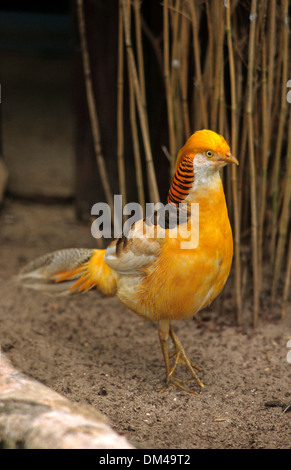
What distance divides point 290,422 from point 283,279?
115cm

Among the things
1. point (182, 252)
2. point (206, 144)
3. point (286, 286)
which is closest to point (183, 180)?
point (206, 144)

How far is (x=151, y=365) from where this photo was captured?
8.50 ft

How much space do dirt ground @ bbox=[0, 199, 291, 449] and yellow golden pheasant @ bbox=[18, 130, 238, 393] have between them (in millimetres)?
168

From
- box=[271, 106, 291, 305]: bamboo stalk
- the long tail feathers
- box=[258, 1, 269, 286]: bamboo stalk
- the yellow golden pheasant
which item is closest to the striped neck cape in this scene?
the yellow golden pheasant

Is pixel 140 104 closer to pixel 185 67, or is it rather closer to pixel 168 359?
pixel 185 67

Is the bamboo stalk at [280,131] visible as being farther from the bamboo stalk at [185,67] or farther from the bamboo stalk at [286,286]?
the bamboo stalk at [185,67]

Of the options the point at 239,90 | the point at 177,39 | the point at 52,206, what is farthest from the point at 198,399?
the point at 52,206

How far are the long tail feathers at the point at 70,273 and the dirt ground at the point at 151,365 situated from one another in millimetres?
302

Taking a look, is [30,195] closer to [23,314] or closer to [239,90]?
[23,314]

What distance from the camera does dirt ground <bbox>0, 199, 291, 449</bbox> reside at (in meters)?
2.10

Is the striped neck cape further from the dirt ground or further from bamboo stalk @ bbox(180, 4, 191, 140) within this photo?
the dirt ground

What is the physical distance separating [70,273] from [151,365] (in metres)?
0.57

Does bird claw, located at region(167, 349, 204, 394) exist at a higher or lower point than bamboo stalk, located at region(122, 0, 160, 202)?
lower

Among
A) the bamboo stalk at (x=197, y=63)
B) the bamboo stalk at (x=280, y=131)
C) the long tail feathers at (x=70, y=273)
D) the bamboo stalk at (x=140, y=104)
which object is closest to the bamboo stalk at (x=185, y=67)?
the bamboo stalk at (x=197, y=63)
